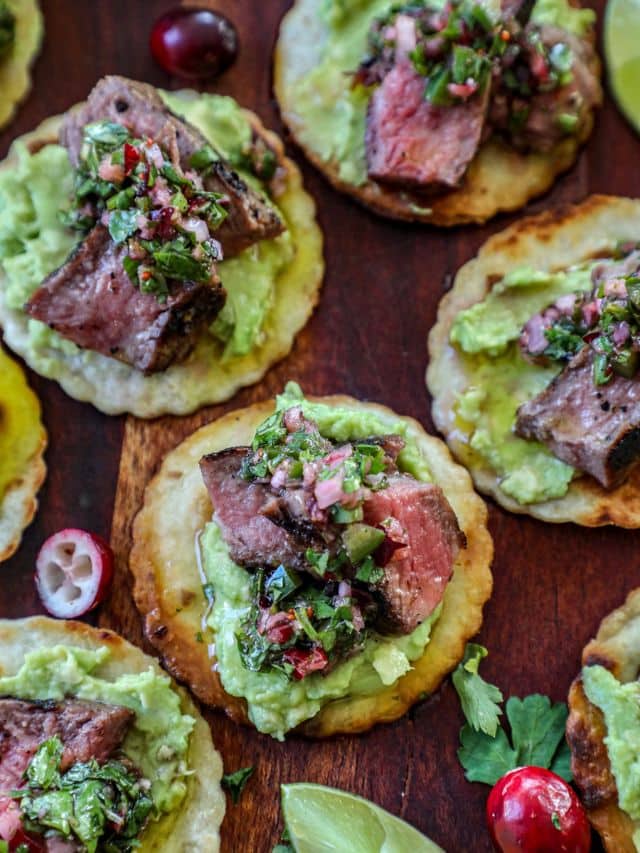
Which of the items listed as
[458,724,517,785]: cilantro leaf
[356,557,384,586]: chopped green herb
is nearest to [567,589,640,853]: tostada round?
[458,724,517,785]: cilantro leaf

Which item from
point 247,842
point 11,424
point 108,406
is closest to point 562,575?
point 247,842

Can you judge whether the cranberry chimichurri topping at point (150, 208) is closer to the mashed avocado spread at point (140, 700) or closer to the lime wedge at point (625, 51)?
the mashed avocado spread at point (140, 700)

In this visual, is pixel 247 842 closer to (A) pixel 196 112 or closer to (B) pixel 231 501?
(B) pixel 231 501

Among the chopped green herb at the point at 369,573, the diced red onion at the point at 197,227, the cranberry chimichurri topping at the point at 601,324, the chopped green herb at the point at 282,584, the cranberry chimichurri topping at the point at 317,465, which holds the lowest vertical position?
the chopped green herb at the point at 282,584

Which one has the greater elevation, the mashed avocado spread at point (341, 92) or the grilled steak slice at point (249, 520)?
the mashed avocado spread at point (341, 92)

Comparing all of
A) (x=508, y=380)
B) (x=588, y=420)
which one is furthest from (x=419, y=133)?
(x=588, y=420)

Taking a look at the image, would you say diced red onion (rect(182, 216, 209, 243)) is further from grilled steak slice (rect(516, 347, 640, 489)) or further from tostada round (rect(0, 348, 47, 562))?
grilled steak slice (rect(516, 347, 640, 489))

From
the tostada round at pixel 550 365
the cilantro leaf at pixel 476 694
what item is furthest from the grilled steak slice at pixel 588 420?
the cilantro leaf at pixel 476 694
